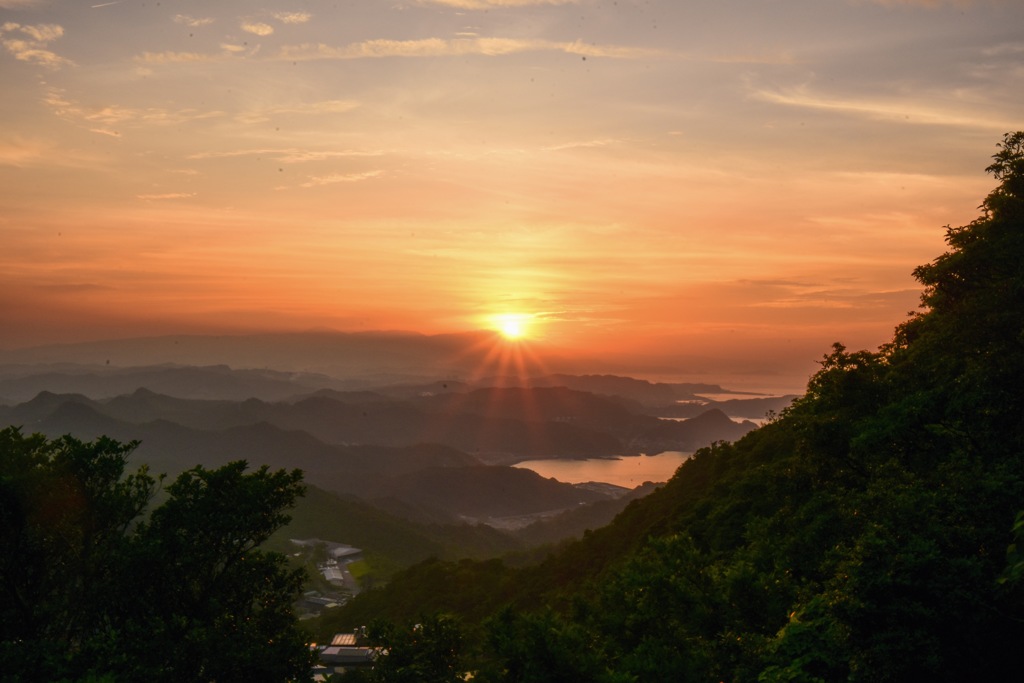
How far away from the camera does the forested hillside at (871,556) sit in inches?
491

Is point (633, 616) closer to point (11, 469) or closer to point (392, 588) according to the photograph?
point (11, 469)

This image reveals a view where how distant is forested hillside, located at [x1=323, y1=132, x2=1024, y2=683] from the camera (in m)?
12.5

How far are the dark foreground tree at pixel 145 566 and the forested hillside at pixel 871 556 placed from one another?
4123 millimetres

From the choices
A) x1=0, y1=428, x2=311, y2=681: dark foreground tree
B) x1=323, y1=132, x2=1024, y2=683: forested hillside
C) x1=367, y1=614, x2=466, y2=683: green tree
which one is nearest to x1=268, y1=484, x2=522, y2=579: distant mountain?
x1=0, y1=428, x2=311, y2=681: dark foreground tree

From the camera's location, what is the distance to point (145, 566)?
777 inches

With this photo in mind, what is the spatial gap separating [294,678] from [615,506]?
6962 inches

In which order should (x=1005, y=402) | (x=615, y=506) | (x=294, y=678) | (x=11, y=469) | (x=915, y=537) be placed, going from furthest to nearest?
1. (x=615, y=506)
2. (x=11, y=469)
3. (x=294, y=678)
4. (x=1005, y=402)
5. (x=915, y=537)

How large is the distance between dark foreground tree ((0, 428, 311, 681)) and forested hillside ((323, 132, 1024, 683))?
4.12 m

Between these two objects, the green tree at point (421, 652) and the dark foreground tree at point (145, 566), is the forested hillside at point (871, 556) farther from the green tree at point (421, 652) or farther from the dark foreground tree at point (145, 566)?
the dark foreground tree at point (145, 566)

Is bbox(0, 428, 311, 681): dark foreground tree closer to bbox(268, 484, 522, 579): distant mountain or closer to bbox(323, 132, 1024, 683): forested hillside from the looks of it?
bbox(323, 132, 1024, 683): forested hillside

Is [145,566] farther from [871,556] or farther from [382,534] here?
[382,534]

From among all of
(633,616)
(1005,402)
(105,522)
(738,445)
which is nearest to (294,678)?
(105,522)

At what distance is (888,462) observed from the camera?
19438 mm

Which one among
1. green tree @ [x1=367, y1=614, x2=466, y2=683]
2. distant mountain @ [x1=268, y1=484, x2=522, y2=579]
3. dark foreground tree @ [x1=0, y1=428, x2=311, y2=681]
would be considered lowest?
distant mountain @ [x1=268, y1=484, x2=522, y2=579]
